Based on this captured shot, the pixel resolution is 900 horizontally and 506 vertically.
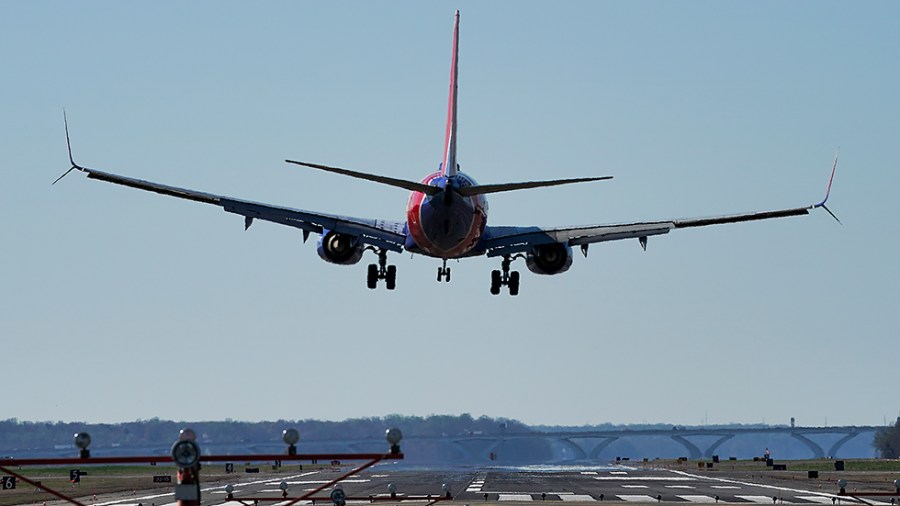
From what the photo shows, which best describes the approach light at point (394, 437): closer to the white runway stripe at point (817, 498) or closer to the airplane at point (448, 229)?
the airplane at point (448, 229)

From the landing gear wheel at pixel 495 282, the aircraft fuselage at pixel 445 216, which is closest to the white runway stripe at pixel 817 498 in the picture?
the landing gear wheel at pixel 495 282

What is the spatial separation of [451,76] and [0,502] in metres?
48.9

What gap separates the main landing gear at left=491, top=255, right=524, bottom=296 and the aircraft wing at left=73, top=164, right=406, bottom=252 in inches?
314

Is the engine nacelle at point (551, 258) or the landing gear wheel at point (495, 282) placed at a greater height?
the engine nacelle at point (551, 258)

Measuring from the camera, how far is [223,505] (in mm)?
90688

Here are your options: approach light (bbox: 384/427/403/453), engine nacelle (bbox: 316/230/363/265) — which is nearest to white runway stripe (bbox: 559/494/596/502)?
engine nacelle (bbox: 316/230/363/265)

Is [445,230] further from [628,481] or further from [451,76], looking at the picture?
[628,481]

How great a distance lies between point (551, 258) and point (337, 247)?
14.5 m

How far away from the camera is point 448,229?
7944 cm

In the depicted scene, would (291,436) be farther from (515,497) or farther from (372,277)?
(515,497)

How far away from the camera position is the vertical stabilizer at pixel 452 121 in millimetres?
82419

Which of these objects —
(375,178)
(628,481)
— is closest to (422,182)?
(375,178)

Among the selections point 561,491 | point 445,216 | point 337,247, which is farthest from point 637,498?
point 445,216

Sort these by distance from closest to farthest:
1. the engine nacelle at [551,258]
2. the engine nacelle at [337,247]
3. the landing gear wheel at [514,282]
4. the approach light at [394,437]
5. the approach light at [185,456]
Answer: the approach light at [185,456] < the approach light at [394,437] < the engine nacelle at [337,247] < the engine nacelle at [551,258] < the landing gear wheel at [514,282]
